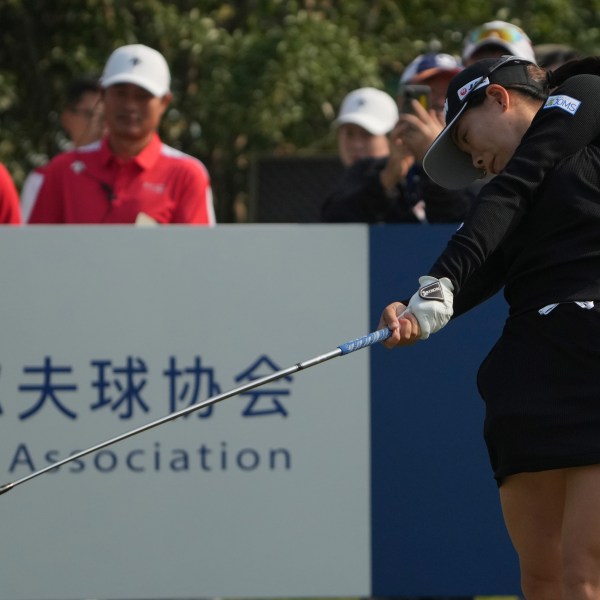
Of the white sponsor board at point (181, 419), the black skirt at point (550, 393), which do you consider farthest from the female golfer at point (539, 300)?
the white sponsor board at point (181, 419)

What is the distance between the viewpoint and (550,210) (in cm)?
387

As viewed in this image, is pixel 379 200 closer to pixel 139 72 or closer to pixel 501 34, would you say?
pixel 501 34

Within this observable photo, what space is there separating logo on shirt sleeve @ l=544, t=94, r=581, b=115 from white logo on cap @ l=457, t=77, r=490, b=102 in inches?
7.8

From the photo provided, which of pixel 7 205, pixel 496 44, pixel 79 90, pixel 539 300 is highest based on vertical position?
pixel 79 90

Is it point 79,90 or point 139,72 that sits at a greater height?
point 79,90

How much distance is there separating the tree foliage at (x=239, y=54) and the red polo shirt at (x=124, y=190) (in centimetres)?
306

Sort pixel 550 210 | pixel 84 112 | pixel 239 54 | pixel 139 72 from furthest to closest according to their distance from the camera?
1. pixel 239 54
2. pixel 84 112
3. pixel 139 72
4. pixel 550 210

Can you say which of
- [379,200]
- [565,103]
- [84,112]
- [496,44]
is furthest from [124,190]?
[565,103]

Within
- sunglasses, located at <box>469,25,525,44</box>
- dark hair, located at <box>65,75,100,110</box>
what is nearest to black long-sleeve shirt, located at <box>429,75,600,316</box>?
sunglasses, located at <box>469,25,525,44</box>

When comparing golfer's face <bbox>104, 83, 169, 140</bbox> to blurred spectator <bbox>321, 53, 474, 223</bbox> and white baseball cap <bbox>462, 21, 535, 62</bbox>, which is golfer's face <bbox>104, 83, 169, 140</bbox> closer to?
blurred spectator <bbox>321, 53, 474, 223</bbox>

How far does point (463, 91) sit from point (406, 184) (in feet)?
6.65

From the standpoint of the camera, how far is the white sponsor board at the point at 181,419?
5.56 meters

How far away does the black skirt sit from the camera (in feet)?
12.6

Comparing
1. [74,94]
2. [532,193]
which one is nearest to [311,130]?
[74,94]
